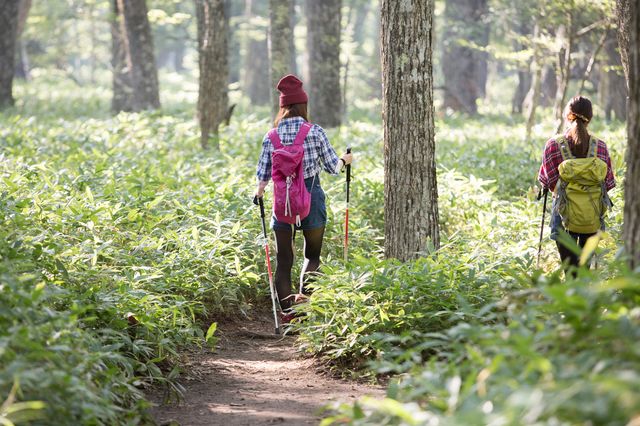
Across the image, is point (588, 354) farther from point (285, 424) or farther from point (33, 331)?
point (33, 331)

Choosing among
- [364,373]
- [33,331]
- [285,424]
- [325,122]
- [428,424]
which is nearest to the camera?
[428,424]

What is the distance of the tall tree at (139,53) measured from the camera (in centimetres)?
1970

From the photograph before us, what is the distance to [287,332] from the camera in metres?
7.38

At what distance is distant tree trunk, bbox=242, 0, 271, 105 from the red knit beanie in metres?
24.8

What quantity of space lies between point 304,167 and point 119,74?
16.0 meters

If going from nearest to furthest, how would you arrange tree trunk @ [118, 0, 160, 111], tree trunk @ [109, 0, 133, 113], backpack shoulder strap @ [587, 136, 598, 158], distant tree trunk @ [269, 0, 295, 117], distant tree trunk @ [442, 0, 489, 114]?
backpack shoulder strap @ [587, 136, 598, 158], distant tree trunk @ [269, 0, 295, 117], tree trunk @ [118, 0, 160, 111], tree trunk @ [109, 0, 133, 113], distant tree trunk @ [442, 0, 489, 114]

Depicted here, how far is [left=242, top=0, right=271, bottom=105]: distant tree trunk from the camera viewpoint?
33.5 meters

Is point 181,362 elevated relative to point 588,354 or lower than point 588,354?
lower

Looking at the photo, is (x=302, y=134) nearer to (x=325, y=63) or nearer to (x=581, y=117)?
(x=581, y=117)

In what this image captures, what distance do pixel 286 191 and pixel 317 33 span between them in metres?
12.8

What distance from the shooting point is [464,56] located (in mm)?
28547

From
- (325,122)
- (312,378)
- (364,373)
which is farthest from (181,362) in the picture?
(325,122)

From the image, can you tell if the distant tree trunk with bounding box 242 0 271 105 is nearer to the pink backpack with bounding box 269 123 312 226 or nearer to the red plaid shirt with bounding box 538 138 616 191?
the pink backpack with bounding box 269 123 312 226

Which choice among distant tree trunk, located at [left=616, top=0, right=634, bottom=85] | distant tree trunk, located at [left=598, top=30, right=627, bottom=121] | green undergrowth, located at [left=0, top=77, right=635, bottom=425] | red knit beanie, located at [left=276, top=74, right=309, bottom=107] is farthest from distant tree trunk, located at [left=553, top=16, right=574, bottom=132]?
red knit beanie, located at [left=276, top=74, right=309, bottom=107]
